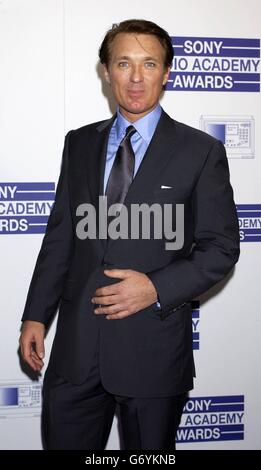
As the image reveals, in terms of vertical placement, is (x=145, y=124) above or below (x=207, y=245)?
above

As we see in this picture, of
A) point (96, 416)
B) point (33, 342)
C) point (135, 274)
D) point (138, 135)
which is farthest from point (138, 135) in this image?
point (96, 416)

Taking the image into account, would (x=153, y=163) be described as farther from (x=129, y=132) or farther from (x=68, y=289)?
(x=68, y=289)

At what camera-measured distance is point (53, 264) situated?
2.01 metres

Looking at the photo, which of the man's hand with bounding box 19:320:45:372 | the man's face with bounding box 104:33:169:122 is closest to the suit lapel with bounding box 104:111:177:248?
the man's face with bounding box 104:33:169:122

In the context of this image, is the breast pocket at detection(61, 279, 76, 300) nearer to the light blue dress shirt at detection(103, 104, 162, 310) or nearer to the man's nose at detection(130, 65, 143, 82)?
the light blue dress shirt at detection(103, 104, 162, 310)

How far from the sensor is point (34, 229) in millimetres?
2775

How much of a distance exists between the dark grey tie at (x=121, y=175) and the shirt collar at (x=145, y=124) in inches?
2.4

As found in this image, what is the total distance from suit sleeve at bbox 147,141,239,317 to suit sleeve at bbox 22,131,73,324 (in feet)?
1.22

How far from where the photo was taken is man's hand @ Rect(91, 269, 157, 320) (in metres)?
1.75

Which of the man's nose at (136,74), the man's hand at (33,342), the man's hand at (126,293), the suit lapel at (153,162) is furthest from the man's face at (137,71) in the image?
the man's hand at (33,342)

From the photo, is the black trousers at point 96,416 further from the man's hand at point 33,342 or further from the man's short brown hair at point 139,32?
the man's short brown hair at point 139,32

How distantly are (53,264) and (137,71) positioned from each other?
0.69 metres
